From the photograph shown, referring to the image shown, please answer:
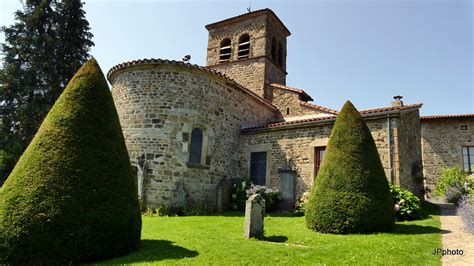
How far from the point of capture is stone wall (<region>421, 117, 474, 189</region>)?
19188mm

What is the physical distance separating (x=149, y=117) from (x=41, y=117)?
9.86 m

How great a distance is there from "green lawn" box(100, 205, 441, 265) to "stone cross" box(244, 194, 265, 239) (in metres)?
0.23

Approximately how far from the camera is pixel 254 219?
7.22 meters

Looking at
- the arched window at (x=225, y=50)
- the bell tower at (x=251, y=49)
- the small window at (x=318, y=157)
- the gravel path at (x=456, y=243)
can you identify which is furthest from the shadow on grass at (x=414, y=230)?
the arched window at (x=225, y=50)

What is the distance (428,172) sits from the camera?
20.1 m

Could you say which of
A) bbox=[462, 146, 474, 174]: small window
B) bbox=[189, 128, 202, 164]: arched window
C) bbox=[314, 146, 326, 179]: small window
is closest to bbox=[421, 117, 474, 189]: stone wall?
bbox=[462, 146, 474, 174]: small window

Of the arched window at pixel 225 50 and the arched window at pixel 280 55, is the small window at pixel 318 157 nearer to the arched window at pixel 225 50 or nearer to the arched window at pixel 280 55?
the arched window at pixel 225 50

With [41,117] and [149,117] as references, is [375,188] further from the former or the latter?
[41,117]

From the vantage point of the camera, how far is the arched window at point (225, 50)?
22.3 m

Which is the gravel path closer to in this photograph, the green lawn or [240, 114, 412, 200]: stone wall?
the green lawn

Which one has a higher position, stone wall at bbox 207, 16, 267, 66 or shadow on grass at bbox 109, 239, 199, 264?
stone wall at bbox 207, 16, 267, 66

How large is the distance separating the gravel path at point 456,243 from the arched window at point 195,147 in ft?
28.3

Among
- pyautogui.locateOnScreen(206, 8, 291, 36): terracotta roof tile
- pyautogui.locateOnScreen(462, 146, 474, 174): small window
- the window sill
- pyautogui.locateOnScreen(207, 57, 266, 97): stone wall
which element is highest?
pyautogui.locateOnScreen(206, 8, 291, 36): terracotta roof tile

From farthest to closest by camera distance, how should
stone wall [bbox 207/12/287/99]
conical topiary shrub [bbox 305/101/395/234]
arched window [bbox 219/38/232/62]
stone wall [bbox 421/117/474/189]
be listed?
arched window [bbox 219/38/232/62] < stone wall [bbox 207/12/287/99] < stone wall [bbox 421/117/474/189] < conical topiary shrub [bbox 305/101/395/234]
